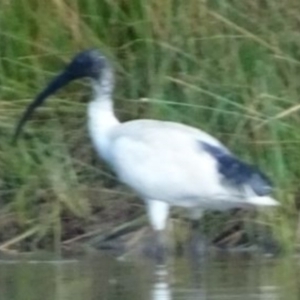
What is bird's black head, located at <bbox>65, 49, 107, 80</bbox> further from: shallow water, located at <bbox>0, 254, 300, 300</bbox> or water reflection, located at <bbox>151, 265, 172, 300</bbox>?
water reflection, located at <bbox>151, 265, 172, 300</bbox>

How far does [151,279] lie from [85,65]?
111 inches

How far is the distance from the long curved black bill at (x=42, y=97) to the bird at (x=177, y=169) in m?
0.46

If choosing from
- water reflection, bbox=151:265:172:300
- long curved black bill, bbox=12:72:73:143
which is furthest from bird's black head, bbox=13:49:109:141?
water reflection, bbox=151:265:172:300

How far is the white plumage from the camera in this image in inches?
412

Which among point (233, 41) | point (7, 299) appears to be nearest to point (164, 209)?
point (233, 41)

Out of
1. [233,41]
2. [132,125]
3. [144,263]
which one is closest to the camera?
[144,263]

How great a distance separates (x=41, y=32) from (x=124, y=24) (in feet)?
1.80

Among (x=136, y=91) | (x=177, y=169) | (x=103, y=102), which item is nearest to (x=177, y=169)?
(x=177, y=169)

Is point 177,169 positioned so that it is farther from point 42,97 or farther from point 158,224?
point 42,97

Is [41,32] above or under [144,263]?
above

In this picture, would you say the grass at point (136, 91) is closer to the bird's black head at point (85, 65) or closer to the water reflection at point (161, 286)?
the bird's black head at point (85, 65)

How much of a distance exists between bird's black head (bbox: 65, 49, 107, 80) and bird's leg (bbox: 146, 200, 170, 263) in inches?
47.8

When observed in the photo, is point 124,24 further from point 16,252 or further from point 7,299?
point 7,299

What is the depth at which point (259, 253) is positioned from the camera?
10.5 meters
